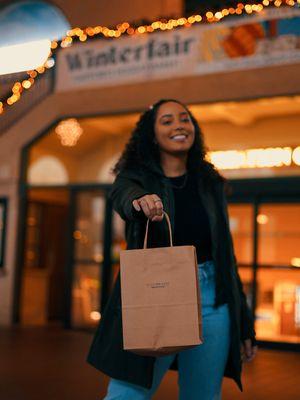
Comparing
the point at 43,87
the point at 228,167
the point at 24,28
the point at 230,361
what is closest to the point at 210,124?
the point at 228,167

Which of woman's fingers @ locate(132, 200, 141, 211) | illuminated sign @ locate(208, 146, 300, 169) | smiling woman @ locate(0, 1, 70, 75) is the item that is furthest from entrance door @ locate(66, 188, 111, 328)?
woman's fingers @ locate(132, 200, 141, 211)

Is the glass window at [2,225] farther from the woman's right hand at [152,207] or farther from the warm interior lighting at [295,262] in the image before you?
the woman's right hand at [152,207]

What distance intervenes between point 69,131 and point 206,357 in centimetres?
818

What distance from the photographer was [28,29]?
1395cm

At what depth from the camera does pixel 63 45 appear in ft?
35.3

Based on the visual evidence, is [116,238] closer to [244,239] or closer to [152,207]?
[244,239]

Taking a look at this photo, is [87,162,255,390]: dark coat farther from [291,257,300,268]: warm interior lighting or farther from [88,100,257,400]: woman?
[291,257,300,268]: warm interior lighting

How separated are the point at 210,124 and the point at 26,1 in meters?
6.14

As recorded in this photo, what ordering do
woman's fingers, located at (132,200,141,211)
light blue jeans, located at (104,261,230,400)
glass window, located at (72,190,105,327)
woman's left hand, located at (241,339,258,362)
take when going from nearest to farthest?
woman's fingers, located at (132,200,141,211), light blue jeans, located at (104,261,230,400), woman's left hand, located at (241,339,258,362), glass window, located at (72,190,105,327)

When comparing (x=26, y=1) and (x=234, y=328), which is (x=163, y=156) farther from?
(x=26, y=1)

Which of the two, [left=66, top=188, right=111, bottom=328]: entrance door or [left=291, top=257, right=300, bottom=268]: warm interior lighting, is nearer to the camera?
[left=291, top=257, right=300, bottom=268]: warm interior lighting

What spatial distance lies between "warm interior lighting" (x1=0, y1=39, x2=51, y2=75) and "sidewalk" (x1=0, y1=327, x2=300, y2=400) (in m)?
5.39

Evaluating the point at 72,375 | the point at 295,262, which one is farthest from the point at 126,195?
the point at 295,262

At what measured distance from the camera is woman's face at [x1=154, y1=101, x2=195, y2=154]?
294 cm
